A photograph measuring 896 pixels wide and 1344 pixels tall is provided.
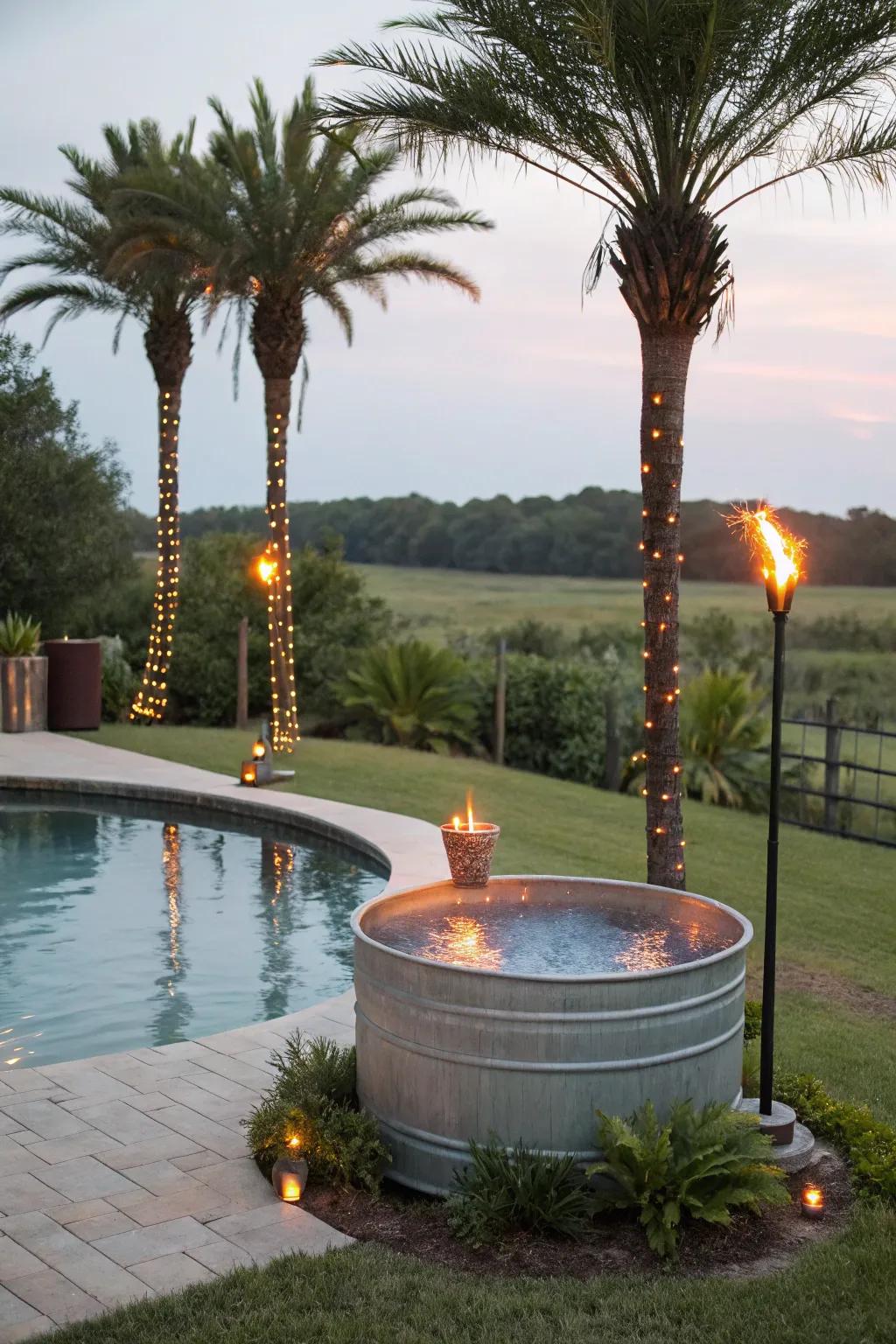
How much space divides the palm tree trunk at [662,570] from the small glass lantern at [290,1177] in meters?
3.06

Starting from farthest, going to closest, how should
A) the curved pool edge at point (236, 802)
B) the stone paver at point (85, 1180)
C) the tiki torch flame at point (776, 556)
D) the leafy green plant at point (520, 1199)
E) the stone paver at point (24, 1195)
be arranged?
1. the curved pool edge at point (236, 802)
2. the tiki torch flame at point (776, 556)
3. the stone paver at point (85, 1180)
4. the stone paver at point (24, 1195)
5. the leafy green plant at point (520, 1199)

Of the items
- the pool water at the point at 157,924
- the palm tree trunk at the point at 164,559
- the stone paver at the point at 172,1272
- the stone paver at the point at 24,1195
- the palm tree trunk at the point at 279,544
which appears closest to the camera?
the stone paver at the point at 172,1272

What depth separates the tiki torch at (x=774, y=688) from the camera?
184 inches

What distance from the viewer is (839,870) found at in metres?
10.9

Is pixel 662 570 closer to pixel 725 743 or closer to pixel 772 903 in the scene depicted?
pixel 772 903

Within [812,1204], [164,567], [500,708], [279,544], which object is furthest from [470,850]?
[164,567]

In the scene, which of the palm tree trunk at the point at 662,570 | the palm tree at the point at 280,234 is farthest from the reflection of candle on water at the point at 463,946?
the palm tree at the point at 280,234

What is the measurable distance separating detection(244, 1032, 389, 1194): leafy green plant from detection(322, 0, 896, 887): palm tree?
8.88 feet

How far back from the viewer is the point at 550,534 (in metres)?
35.6

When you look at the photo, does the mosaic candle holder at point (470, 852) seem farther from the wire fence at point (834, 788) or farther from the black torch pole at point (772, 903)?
the wire fence at point (834, 788)

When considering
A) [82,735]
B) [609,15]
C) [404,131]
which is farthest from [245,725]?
[609,15]

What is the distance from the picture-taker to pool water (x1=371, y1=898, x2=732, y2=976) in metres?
4.59

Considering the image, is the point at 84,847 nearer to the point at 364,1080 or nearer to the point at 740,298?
the point at 364,1080

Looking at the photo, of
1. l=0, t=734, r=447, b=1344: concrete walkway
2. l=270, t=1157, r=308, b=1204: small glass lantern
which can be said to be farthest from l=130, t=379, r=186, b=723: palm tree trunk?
l=270, t=1157, r=308, b=1204: small glass lantern
